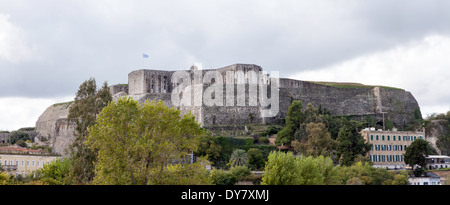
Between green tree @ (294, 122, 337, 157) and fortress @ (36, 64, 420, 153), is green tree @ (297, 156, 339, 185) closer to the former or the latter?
green tree @ (294, 122, 337, 157)

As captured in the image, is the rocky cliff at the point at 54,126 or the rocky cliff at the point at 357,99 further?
the rocky cliff at the point at 357,99

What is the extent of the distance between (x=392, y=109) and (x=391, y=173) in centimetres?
3317

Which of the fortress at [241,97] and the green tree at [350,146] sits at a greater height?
the fortress at [241,97]

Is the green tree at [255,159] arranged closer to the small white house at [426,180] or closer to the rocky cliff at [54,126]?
the small white house at [426,180]

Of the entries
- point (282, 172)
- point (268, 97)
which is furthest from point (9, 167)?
point (268, 97)

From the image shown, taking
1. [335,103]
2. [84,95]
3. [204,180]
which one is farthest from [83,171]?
[335,103]

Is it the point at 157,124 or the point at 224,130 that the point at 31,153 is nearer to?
the point at 224,130

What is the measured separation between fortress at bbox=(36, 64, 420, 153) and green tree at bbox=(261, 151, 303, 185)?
25.1 meters

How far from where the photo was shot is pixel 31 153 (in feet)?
170

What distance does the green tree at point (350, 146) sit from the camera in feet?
160

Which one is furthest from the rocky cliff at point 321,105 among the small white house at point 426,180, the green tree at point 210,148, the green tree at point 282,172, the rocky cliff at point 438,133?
the green tree at point 282,172

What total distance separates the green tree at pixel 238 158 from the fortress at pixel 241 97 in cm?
951

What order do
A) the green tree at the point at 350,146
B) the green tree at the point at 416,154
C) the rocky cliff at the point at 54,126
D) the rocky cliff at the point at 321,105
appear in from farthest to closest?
the rocky cliff at the point at 54,126, the rocky cliff at the point at 321,105, the green tree at the point at 416,154, the green tree at the point at 350,146

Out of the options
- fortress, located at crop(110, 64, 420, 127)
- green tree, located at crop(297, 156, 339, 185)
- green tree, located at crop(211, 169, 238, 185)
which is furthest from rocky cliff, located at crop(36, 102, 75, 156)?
green tree, located at crop(297, 156, 339, 185)
